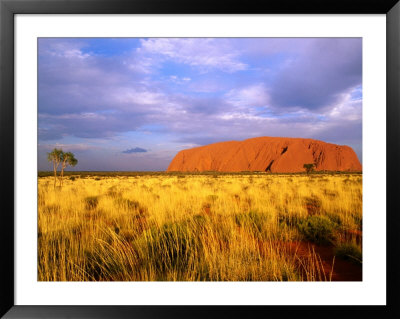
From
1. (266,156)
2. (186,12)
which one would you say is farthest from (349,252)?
(266,156)

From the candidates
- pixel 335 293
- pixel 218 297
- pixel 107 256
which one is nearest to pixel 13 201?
pixel 107 256

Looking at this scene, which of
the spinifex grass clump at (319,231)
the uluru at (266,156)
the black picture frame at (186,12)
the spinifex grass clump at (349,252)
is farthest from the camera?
the uluru at (266,156)

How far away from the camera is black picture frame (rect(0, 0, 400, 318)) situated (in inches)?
67.4

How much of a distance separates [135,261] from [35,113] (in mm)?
1781

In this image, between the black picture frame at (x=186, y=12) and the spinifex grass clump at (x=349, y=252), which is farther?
the spinifex grass clump at (x=349, y=252)

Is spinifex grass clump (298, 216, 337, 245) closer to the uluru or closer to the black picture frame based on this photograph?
the black picture frame

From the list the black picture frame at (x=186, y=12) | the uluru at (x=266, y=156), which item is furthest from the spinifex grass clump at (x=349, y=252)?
the uluru at (x=266, y=156)

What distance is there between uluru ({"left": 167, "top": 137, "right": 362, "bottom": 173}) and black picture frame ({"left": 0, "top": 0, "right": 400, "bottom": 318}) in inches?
2292

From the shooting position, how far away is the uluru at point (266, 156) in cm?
6066

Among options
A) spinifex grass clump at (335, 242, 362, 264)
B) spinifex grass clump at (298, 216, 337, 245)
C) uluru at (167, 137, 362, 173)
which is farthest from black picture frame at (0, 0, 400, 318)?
uluru at (167, 137, 362, 173)

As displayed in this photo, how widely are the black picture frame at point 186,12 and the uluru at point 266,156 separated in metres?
58.2

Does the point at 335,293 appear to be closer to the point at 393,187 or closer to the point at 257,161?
the point at 393,187

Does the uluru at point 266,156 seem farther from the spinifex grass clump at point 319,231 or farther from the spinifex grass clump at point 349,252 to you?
the spinifex grass clump at point 349,252

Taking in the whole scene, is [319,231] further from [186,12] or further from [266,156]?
[266,156]
